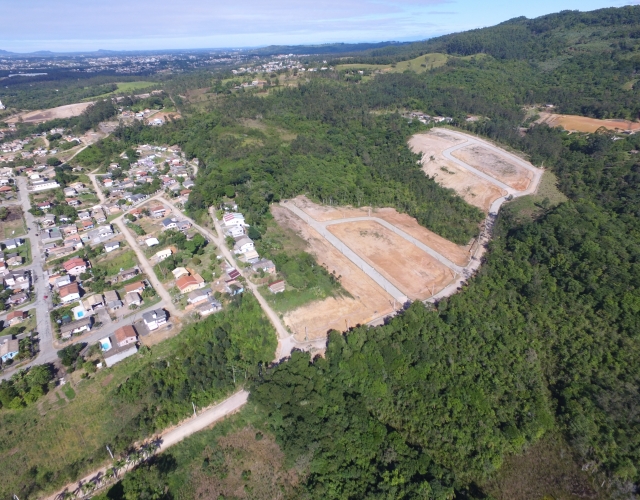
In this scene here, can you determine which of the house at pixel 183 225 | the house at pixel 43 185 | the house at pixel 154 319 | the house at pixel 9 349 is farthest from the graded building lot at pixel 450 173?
the house at pixel 43 185

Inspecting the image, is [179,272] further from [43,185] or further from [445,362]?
[43,185]

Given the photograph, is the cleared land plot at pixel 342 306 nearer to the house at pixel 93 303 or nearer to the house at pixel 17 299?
the house at pixel 93 303

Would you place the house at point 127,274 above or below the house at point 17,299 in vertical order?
below

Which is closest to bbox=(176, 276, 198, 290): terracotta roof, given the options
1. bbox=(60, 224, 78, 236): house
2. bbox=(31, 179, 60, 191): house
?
bbox=(60, 224, 78, 236): house

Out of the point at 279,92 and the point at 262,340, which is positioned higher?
the point at 279,92

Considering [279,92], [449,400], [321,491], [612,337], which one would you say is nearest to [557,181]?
[612,337]

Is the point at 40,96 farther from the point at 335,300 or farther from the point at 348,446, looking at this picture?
the point at 348,446
